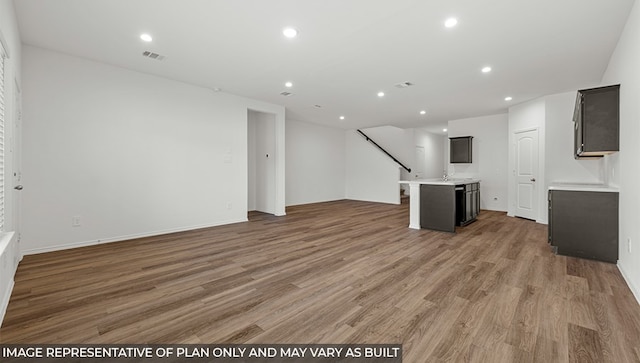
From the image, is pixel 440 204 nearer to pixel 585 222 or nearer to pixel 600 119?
pixel 585 222

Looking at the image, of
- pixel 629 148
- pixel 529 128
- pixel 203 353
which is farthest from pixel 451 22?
pixel 529 128

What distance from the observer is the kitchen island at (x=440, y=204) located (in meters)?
4.92

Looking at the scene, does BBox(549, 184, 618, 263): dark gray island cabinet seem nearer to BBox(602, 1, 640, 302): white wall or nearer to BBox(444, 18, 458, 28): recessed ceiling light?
BBox(602, 1, 640, 302): white wall

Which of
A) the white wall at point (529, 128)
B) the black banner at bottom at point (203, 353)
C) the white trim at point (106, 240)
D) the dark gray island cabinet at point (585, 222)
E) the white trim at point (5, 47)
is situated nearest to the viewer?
the black banner at bottom at point (203, 353)

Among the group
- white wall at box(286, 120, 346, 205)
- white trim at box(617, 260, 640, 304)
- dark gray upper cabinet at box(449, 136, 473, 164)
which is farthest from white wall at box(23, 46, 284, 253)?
dark gray upper cabinet at box(449, 136, 473, 164)

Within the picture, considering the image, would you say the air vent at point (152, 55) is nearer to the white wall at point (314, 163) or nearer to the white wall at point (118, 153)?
the white wall at point (118, 153)

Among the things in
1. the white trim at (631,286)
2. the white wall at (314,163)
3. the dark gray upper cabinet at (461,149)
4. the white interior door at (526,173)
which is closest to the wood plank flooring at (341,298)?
the white trim at (631,286)

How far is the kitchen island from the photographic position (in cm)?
492

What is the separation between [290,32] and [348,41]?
740 mm

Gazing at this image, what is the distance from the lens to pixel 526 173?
6250mm

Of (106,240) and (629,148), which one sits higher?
(629,148)

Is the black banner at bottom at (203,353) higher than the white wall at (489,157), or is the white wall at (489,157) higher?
the white wall at (489,157)

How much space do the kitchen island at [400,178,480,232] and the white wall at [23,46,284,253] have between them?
374 cm

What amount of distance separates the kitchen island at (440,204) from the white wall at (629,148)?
6.83 ft
